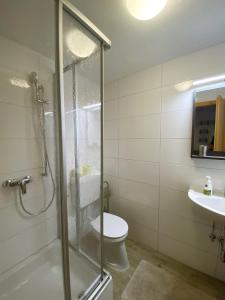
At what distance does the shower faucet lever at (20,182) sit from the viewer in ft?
4.27

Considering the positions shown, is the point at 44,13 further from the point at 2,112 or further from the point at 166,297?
the point at 166,297

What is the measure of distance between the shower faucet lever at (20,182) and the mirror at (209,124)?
1595 millimetres

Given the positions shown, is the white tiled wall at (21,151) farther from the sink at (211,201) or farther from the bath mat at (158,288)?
the sink at (211,201)

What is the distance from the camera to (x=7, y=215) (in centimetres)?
133

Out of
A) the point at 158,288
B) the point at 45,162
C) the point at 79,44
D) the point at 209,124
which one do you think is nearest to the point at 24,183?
the point at 45,162

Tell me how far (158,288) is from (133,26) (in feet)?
7.30

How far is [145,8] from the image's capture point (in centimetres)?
97

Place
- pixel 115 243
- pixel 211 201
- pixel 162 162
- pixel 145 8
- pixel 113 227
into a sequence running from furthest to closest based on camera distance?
pixel 162 162, pixel 113 227, pixel 115 243, pixel 211 201, pixel 145 8

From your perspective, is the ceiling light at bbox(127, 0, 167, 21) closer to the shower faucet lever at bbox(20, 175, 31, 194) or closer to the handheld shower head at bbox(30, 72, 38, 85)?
the handheld shower head at bbox(30, 72, 38, 85)

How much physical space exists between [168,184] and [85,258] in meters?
1.08

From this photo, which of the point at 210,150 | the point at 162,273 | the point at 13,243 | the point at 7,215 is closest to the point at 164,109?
the point at 210,150

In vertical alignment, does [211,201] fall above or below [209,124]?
below

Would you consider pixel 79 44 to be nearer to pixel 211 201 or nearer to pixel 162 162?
pixel 162 162

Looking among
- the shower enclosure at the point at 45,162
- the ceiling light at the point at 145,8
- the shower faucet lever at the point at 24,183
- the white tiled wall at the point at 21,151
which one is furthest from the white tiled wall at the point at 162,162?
the shower faucet lever at the point at 24,183
